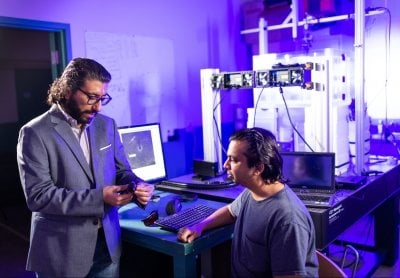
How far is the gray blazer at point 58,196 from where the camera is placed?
4.55ft

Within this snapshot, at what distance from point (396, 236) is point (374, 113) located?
1.48 meters

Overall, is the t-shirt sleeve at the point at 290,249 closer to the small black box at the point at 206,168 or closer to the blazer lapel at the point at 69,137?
the blazer lapel at the point at 69,137

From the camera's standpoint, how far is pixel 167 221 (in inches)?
68.7

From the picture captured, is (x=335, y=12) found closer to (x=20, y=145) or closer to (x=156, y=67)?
→ (x=156, y=67)

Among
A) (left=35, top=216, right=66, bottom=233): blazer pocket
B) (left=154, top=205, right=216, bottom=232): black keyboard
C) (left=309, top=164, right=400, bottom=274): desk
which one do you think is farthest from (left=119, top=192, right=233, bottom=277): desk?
(left=309, top=164, right=400, bottom=274): desk

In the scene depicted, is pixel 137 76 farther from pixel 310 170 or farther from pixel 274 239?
pixel 274 239

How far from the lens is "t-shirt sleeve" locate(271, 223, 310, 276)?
1.26m

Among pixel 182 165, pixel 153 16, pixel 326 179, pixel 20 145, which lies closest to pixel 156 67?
pixel 153 16

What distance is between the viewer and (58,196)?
1.37m

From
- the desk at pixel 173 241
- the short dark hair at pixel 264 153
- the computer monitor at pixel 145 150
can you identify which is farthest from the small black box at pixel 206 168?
the short dark hair at pixel 264 153

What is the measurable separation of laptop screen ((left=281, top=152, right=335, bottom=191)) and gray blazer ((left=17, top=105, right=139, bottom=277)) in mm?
1068

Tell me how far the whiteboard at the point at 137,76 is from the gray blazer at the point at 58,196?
5.81 ft

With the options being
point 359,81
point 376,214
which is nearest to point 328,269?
point 359,81

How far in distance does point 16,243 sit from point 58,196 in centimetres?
280
